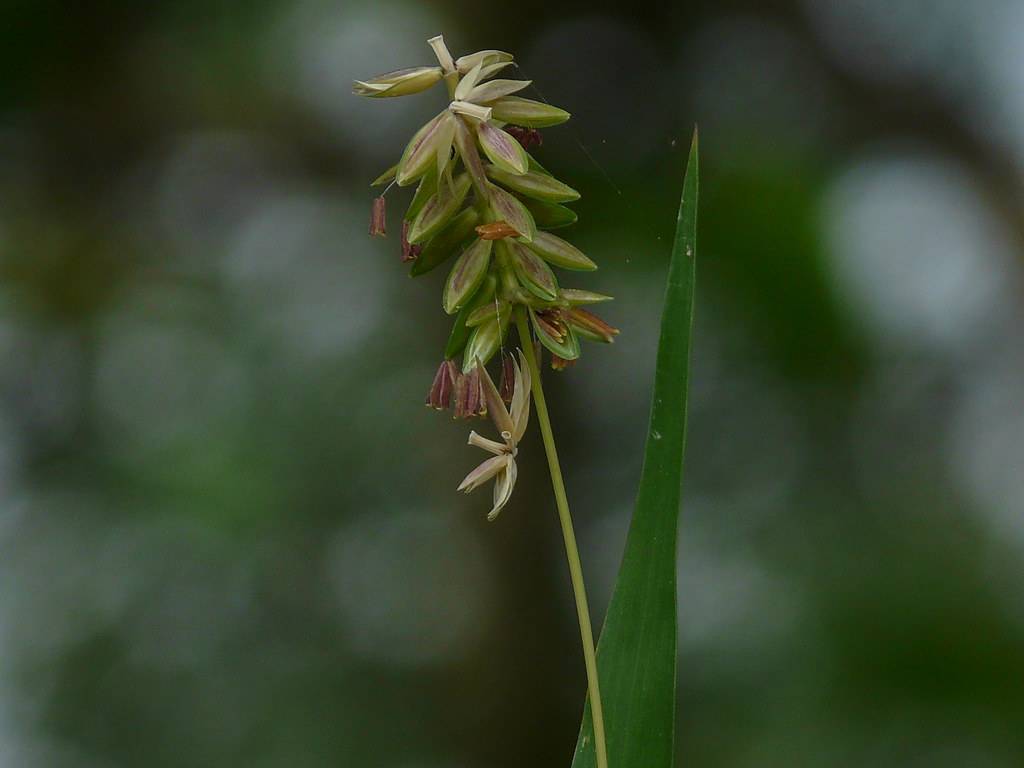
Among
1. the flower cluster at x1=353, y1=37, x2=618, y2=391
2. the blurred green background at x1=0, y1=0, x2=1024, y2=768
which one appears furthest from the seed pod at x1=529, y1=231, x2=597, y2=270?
the blurred green background at x1=0, y1=0, x2=1024, y2=768

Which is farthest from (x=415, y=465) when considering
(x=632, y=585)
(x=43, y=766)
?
(x=632, y=585)

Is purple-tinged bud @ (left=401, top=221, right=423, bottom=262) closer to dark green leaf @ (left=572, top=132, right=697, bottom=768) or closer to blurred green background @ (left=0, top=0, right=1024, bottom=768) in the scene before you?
dark green leaf @ (left=572, top=132, right=697, bottom=768)

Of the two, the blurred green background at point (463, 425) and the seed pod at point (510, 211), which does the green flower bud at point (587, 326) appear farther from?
the blurred green background at point (463, 425)

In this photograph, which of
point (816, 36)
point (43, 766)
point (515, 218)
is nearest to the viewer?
point (515, 218)

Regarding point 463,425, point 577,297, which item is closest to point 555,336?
point 577,297

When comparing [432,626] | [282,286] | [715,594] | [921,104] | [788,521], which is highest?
[921,104]

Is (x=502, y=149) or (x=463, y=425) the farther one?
(x=463, y=425)

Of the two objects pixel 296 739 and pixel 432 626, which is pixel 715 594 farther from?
pixel 296 739

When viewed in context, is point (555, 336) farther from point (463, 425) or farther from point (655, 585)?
point (463, 425)
